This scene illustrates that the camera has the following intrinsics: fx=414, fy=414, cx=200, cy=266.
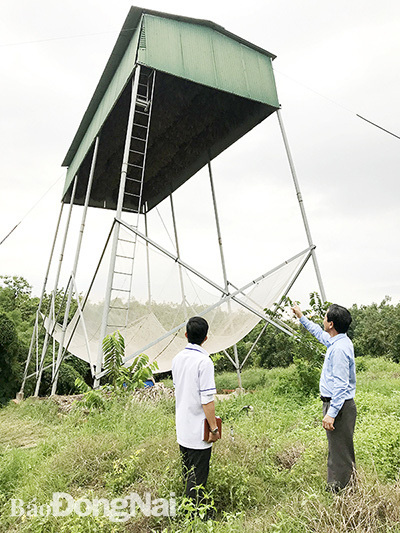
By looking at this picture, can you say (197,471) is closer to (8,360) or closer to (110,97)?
(110,97)

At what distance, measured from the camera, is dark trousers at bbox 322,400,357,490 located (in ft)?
8.30

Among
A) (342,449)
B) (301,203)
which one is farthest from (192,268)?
(342,449)

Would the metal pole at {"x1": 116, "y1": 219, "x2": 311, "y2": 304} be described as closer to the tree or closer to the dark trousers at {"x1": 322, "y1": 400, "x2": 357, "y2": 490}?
the dark trousers at {"x1": 322, "y1": 400, "x2": 357, "y2": 490}

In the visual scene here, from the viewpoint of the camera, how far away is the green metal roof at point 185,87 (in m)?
6.19

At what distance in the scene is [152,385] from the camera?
8859 millimetres

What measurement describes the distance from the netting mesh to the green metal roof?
109 inches

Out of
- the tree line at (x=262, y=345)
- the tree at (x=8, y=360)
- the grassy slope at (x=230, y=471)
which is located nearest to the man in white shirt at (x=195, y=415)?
the grassy slope at (x=230, y=471)

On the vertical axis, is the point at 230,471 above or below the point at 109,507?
above

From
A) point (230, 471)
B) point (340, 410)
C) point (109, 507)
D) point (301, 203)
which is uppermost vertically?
point (301, 203)

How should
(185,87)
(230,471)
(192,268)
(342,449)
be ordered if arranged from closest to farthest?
(342,449) < (230,471) < (192,268) < (185,87)

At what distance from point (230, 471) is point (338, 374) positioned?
1.01 metres

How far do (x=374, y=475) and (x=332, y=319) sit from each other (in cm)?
98

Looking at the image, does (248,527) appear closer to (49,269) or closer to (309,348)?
(309,348)

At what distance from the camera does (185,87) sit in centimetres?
765
